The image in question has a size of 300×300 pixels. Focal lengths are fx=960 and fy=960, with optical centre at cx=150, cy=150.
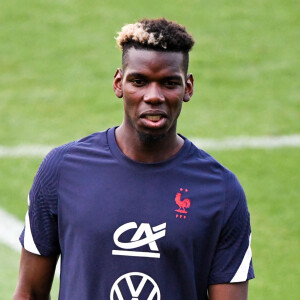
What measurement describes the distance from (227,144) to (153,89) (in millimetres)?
8356

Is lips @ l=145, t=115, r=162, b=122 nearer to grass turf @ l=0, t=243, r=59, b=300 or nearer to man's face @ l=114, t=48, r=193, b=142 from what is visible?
man's face @ l=114, t=48, r=193, b=142

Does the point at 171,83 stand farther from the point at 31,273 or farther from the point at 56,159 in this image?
the point at 31,273

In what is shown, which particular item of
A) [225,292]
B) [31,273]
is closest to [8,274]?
[31,273]

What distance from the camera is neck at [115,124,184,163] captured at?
160 inches

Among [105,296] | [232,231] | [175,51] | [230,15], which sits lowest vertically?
[105,296]

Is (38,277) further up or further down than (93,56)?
further down

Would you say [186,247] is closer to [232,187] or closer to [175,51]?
[232,187]

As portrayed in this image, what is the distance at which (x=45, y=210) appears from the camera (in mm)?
4129

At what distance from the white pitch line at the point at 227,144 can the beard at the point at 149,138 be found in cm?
796

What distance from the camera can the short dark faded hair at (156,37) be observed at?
399 centimetres

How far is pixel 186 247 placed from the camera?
3959 millimetres

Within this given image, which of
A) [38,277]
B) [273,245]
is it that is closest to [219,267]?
[38,277]

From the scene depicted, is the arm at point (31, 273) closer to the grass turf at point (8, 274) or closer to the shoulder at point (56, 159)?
the shoulder at point (56, 159)

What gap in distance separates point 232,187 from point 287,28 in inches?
487
